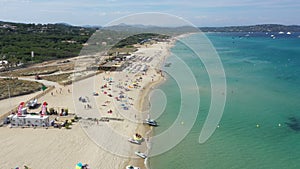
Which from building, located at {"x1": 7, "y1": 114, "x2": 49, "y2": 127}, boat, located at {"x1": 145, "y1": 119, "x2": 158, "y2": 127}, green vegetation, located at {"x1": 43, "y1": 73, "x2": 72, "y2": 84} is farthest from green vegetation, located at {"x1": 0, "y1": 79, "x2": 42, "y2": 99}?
boat, located at {"x1": 145, "y1": 119, "x2": 158, "y2": 127}

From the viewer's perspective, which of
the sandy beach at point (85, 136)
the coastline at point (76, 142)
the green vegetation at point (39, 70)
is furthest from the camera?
the green vegetation at point (39, 70)

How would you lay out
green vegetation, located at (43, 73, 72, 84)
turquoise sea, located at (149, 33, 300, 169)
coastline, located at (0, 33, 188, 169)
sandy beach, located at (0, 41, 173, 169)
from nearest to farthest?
coastline, located at (0, 33, 188, 169) < sandy beach, located at (0, 41, 173, 169) < turquoise sea, located at (149, 33, 300, 169) < green vegetation, located at (43, 73, 72, 84)

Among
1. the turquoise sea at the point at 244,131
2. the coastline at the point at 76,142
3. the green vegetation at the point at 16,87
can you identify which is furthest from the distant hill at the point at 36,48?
the turquoise sea at the point at 244,131

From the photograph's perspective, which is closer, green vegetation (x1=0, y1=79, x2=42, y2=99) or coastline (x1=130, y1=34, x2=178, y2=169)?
coastline (x1=130, y1=34, x2=178, y2=169)

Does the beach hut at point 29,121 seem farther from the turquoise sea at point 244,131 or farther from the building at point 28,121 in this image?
the turquoise sea at point 244,131

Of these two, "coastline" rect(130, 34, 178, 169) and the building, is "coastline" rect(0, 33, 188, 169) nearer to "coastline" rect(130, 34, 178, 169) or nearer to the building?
"coastline" rect(130, 34, 178, 169)

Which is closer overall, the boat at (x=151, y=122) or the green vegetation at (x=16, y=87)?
the boat at (x=151, y=122)
